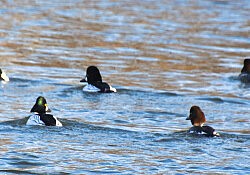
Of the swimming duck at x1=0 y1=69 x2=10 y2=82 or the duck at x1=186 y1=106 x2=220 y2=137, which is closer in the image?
the duck at x1=186 y1=106 x2=220 y2=137

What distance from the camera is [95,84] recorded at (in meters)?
19.3

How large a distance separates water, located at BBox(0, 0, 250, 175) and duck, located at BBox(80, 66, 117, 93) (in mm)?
200

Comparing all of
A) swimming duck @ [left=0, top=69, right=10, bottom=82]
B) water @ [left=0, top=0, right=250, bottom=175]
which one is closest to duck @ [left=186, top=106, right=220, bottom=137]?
water @ [left=0, top=0, right=250, bottom=175]

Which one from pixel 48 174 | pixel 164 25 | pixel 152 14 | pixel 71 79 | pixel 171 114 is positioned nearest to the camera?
pixel 48 174

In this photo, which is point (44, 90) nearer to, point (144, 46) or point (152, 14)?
point (144, 46)

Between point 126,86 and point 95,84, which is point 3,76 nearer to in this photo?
point 95,84

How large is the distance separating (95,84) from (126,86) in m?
0.89

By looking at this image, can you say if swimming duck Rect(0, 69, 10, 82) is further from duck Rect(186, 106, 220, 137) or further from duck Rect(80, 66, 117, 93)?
duck Rect(186, 106, 220, 137)

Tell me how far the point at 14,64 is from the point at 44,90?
361 cm

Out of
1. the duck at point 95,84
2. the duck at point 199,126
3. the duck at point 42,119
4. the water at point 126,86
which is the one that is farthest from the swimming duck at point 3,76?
the duck at point 199,126

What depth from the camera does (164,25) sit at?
103 ft

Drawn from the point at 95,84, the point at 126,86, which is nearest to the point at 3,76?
the point at 95,84

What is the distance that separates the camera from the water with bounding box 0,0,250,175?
13.3 metres

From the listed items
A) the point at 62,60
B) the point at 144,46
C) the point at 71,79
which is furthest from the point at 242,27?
the point at 71,79
